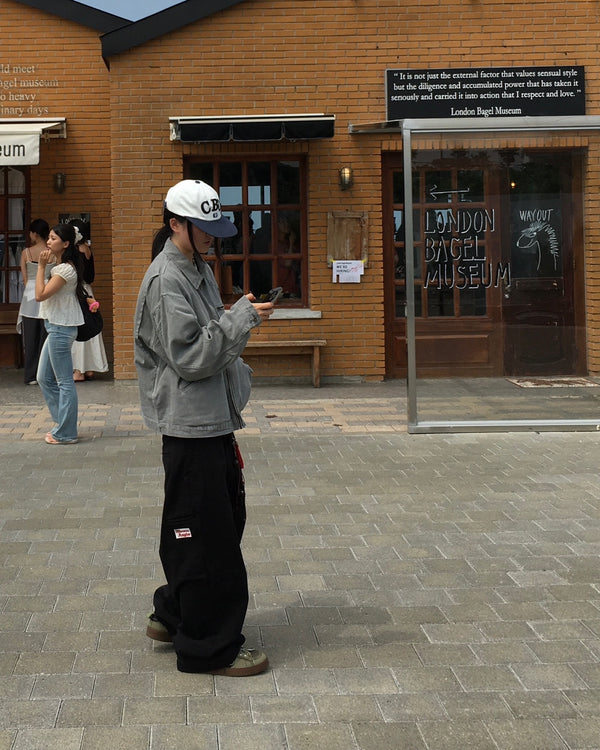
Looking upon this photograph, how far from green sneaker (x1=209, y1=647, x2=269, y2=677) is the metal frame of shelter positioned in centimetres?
549

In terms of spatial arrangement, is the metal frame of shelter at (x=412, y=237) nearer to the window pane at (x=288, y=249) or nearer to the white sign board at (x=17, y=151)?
the window pane at (x=288, y=249)

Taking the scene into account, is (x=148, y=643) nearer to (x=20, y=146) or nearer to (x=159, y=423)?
(x=159, y=423)

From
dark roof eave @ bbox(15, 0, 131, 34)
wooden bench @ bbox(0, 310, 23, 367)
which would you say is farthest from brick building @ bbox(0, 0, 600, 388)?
wooden bench @ bbox(0, 310, 23, 367)

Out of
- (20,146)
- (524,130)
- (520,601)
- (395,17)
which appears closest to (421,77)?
(395,17)

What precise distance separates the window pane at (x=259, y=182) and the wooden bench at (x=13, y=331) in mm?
3715

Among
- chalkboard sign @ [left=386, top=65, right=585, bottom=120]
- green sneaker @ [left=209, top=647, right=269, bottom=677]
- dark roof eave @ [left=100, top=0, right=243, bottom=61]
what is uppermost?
dark roof eave @ [left=100, top=0, right=243, bottom=61]

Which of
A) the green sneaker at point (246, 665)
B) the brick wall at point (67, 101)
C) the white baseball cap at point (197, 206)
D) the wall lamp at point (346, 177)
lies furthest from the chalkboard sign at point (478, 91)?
the green sneaker at point (246, 665)

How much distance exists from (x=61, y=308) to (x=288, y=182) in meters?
4.69

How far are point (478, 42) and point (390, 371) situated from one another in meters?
4.12

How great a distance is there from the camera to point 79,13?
1316 cm

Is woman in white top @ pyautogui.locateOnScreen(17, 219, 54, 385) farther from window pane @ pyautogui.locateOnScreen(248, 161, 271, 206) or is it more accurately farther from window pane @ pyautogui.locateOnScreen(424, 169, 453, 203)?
window pane @ pyautogui.locateOnScreen(424, 169, 453, 203)

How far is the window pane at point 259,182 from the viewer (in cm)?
1234

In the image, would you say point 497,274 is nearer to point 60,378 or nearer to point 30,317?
point 60,378

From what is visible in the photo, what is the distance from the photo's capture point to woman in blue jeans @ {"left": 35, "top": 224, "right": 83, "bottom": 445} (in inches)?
332
